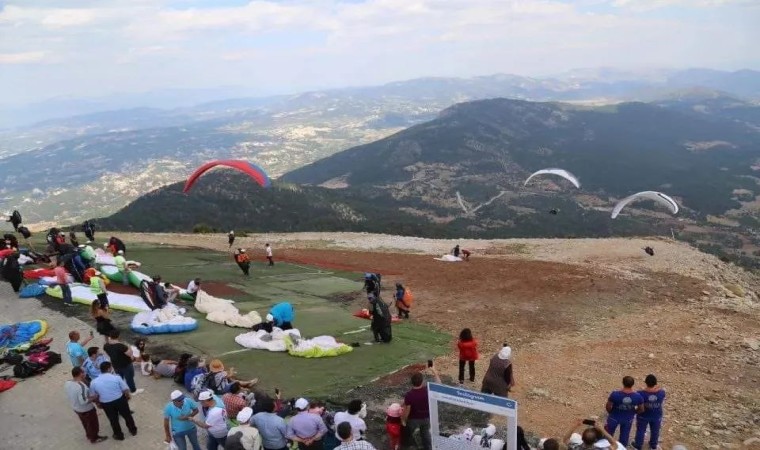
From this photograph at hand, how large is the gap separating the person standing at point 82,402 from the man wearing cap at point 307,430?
3679 mm

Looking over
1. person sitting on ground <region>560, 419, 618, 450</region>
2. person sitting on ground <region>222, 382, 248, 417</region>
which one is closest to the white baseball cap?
person sitting on ground <region>222, 382, 248, 417</region>

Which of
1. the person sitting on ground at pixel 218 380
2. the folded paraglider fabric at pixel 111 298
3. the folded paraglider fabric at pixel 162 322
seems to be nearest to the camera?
the person sitting on ground at pixel 218 380

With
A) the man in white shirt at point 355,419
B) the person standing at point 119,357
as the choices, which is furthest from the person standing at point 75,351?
the man in white shirt at point 355,419

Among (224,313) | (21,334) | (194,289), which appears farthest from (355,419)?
(194,289)

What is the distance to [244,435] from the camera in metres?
7.82

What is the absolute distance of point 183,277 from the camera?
22078mm

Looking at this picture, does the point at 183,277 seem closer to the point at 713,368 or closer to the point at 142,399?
the point at 142,399

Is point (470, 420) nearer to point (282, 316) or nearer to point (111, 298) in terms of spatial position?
point (282, 316)

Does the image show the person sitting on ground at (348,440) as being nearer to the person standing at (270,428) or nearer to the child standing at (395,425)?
the person standing at (270,428)

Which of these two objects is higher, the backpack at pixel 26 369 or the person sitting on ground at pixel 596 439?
the person sitting on ground at pixel 596 439

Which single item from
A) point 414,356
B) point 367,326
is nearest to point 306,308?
point 367,326

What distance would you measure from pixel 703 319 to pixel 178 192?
75.7 metres

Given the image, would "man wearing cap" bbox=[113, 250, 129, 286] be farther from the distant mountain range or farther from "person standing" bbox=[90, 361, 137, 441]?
the distant mountain range

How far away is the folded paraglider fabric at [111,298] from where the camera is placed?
655 inches
